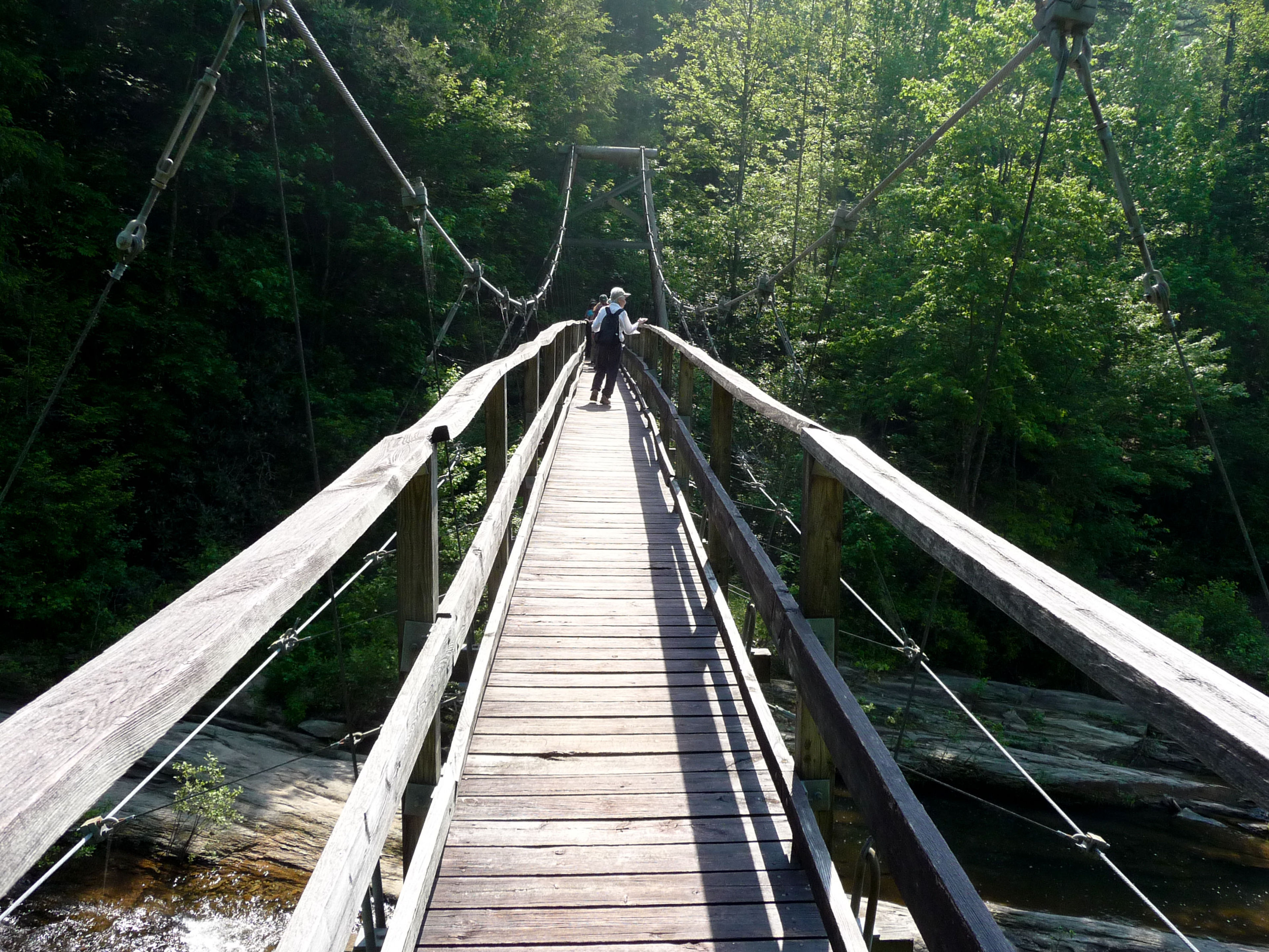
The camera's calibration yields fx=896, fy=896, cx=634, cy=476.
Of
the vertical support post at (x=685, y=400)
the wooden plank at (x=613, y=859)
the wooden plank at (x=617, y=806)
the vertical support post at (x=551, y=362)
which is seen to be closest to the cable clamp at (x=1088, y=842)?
the wooden plank at (x=613, y=859)

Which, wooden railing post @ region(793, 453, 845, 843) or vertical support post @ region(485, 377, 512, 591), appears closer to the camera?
wooden railing post @ region(793, 453, 845, 843)

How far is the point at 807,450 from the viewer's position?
1.90m

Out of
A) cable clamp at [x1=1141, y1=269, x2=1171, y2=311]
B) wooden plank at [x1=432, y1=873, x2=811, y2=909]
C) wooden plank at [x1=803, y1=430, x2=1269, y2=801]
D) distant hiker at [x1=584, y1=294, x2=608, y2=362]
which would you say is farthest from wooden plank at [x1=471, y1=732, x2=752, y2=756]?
distant hiker at [x1=584, y1=294, x2=608, y2=362]

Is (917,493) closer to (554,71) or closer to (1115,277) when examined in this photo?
(1115,277)

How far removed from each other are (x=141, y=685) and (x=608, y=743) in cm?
176

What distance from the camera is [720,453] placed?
3.92 m

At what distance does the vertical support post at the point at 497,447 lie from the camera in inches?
131

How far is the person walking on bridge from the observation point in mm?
8812

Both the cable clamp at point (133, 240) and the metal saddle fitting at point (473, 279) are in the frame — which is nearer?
the cable clamp at point (133, 240)

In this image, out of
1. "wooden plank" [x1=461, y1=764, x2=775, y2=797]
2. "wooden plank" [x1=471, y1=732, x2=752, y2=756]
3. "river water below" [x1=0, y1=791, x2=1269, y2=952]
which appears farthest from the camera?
"river water below" [x1=0, y1=791, x2=1269, y2=952]

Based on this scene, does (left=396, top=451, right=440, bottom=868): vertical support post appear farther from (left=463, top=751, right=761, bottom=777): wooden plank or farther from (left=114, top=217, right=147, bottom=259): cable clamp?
(left=114, top=217, right=147, bottom=259): cable clamp

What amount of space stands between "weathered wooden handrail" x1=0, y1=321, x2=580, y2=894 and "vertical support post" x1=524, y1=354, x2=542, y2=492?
10.7 feet

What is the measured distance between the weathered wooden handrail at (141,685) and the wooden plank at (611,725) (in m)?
1.26

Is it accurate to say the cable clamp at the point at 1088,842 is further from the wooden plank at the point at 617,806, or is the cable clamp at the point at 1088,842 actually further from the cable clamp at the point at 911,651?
the wooden plank at the point at 617,806
